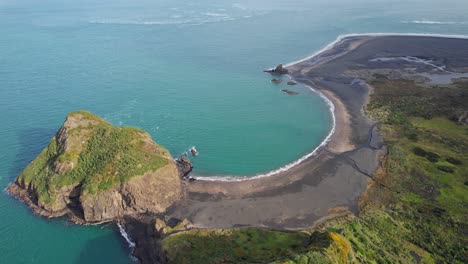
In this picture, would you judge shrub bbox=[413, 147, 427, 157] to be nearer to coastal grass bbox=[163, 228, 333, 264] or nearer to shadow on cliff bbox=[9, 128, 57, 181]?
coastal grass bbox=[163, 228, 333, 264]

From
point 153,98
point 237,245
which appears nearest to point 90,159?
point 237,245

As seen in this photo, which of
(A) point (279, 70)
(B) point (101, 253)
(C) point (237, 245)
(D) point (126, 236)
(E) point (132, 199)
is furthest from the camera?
(A) point (279, 70)

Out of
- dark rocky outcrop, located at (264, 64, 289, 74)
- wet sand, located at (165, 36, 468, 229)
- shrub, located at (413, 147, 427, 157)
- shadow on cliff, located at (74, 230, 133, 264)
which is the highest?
dark rocky outcrop, located at (264, 64, 289, 74)

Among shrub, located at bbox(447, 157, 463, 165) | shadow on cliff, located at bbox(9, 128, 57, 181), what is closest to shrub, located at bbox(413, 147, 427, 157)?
shrub, located at bbox(447, 157, 463, 165)

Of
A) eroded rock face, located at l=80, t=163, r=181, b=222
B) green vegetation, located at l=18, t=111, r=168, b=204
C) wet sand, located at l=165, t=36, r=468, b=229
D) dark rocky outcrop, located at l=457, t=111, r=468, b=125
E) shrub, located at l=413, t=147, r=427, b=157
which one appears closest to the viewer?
eroded rock face, located at l=80, t=163, r=181, b=222

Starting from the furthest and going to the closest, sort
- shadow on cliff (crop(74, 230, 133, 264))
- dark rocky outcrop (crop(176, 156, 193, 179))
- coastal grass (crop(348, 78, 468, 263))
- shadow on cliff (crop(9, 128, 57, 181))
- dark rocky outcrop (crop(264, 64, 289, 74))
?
dark rocky outcrop (crop(264, 64, 289, 74))
shadow on cliff (crop(9, 128, 57, 181))
dark rocky outcrop (crop(176, 156, 193, 179))
coastal grass (crop(348, 78, 468, 263))
shadow on cliff (crop(74, 230, 133, 264))

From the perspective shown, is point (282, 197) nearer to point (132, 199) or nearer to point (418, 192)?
point (418, 192)

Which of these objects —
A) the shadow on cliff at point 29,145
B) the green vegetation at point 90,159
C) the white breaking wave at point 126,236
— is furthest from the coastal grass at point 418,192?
the shadow on cliff at point 29,145
